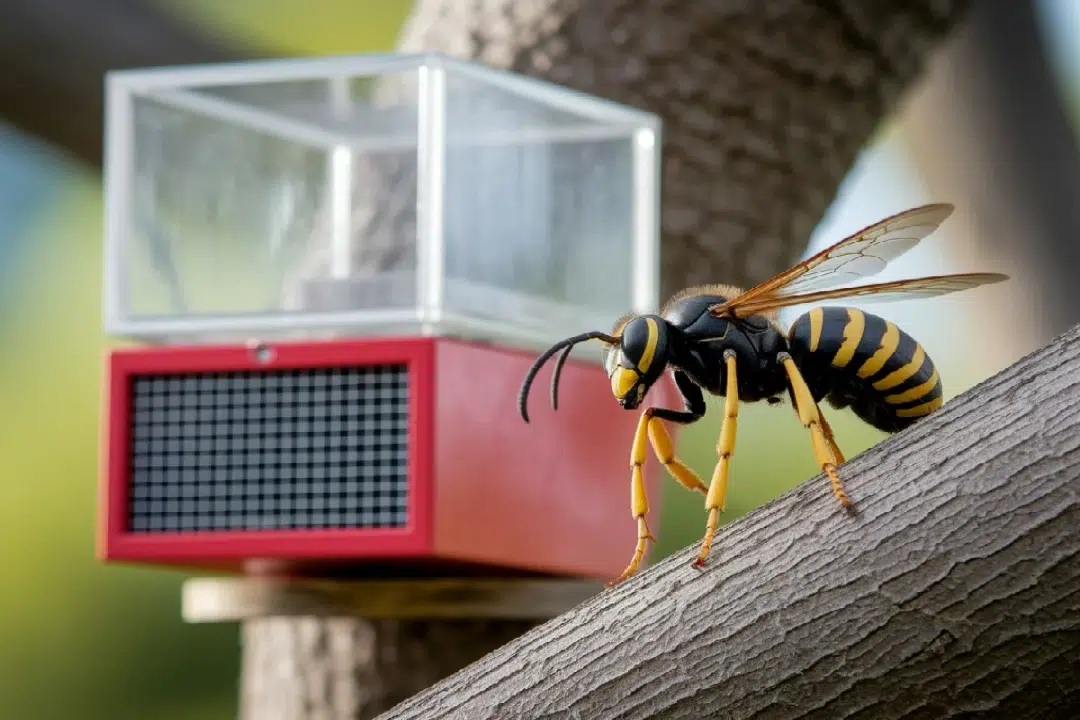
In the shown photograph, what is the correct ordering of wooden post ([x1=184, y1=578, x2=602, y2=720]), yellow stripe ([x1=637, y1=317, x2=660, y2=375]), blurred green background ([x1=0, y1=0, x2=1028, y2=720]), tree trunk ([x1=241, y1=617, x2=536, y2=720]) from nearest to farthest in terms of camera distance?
yellow stripe ([x1=637, y1=317, x2=660, y2=375]) < wooden post ([x1=184, y1=578, x2=602, y2=720]) < tree trunk ([x1=241, y1=617, x2=536, y2=720]) < blurred green background ([x1=0, y1=0, x2=1028, y2=720])

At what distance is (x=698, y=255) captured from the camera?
10.4ft

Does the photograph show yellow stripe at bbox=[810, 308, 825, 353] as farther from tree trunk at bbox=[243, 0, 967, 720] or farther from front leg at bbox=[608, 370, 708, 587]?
tree trunk at bbox=[243, 0, 967, 720]

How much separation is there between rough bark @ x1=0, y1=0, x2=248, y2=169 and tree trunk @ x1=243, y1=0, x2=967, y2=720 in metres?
0.44

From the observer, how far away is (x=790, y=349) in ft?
5.93

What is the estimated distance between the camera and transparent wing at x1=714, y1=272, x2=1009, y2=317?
5.48 ft

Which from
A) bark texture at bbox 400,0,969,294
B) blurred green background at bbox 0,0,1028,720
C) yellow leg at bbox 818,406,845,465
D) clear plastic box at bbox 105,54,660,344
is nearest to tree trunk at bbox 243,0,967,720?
bark texture at bbox 400,0,969,294

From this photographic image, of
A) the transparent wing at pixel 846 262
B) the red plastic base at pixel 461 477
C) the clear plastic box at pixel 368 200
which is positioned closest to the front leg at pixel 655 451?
the transparent wing at pixel 846 262

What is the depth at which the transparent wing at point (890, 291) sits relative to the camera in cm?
167

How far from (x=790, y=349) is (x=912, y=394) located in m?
0.13

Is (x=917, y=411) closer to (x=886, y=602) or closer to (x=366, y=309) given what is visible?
A: (x=886, y=602)

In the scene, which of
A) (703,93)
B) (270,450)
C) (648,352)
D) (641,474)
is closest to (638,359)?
(648,352)

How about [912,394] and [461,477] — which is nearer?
[912,394]

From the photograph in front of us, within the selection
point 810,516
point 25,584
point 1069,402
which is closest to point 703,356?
point 810,516

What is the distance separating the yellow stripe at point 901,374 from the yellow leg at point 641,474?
21cm
